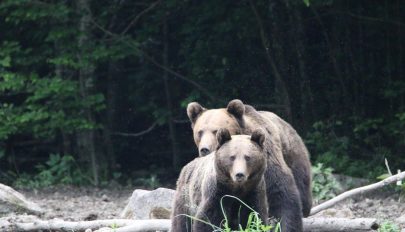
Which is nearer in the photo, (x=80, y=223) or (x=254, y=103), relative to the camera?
(x=80, y=223)

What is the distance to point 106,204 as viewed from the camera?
10.9 m

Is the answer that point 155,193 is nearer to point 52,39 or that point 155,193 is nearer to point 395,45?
point 52,39

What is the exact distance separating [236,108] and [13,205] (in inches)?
120

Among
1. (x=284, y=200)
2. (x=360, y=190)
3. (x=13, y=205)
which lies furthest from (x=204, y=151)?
(x=13, y=205)

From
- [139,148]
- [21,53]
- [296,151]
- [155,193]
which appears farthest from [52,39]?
[296,151]

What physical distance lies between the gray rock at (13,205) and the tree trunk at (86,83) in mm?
4365

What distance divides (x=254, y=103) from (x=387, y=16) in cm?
236

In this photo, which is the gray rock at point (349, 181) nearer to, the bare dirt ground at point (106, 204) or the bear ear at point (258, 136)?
the bare dirt ground at point (106, 204)

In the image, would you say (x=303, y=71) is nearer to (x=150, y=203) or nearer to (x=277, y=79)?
(x=277, y=79)

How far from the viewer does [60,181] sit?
539 inches

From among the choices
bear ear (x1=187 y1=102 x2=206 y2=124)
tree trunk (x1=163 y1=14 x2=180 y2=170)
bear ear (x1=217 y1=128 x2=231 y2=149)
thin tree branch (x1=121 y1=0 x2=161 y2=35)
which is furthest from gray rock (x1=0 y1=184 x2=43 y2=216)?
tree trunk (x1=163 y1=14 x2=180 y2=170)

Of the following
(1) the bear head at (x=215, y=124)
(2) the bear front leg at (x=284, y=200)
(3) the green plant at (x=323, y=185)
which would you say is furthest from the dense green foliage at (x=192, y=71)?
(2) the bear front leg at (x=284, y=200)

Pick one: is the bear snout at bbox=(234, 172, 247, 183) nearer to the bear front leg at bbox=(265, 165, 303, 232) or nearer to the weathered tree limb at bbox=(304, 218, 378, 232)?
the bear front leg at bbox=(265, 165, 303, 232)

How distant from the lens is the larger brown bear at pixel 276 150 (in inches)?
263
